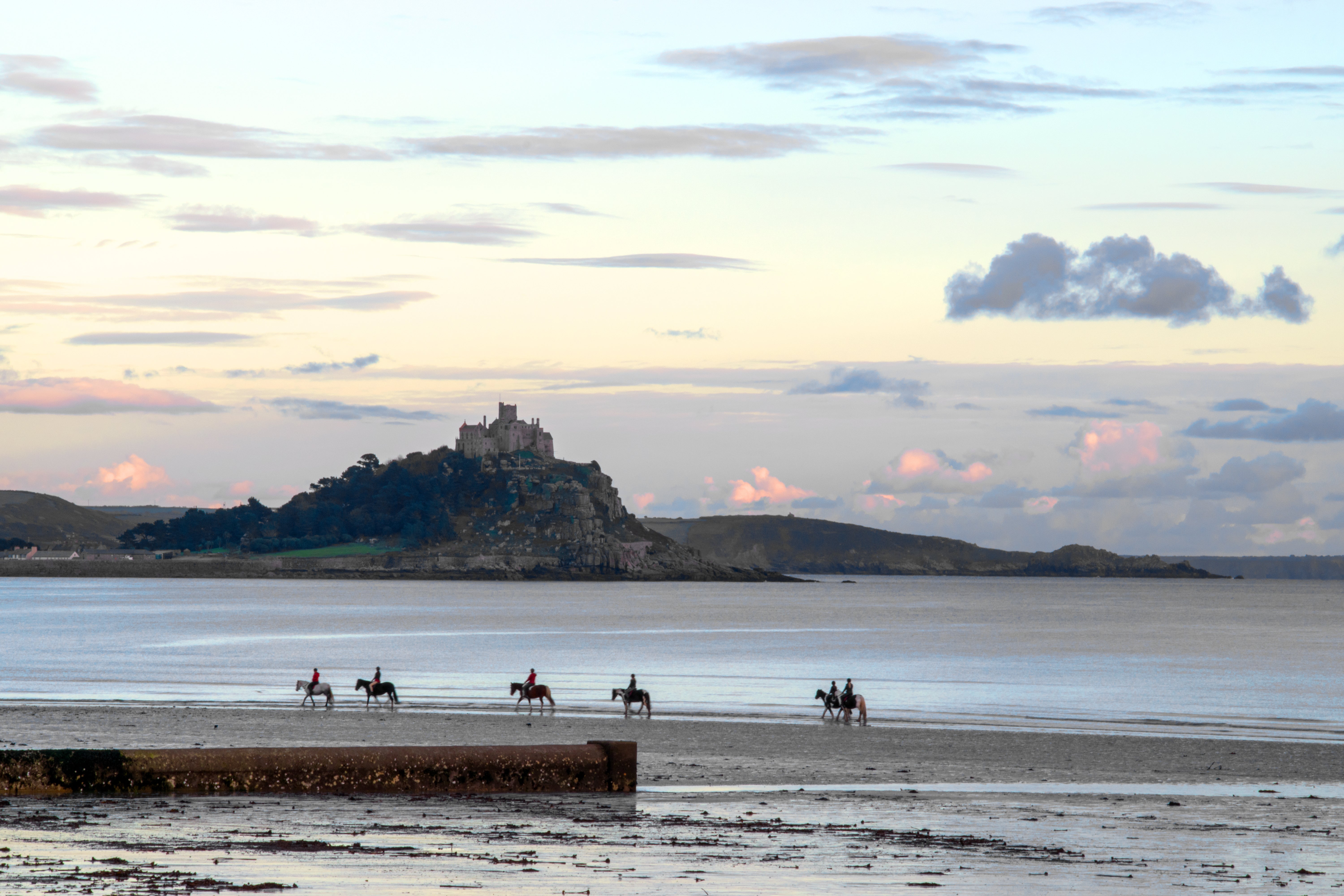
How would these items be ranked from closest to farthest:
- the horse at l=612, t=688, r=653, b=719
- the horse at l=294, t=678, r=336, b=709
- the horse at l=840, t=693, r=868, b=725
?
the horse at l=840, t=693, r=868, b=725, the horse at l=612, t=688, r=653, b=719, the horse at l=294, t=678, r=336, b=709

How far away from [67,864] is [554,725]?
999 inches

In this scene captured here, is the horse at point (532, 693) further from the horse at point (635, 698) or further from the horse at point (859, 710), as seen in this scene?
the horse at point (859, 710)

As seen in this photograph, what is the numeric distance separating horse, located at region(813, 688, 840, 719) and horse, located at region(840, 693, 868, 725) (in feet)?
0.57

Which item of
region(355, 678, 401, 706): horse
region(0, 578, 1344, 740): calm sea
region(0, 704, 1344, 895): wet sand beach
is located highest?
region(0, 704, 1344, 895): wet sand beach

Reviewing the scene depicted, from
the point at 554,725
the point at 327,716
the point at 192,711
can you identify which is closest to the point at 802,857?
the point at 554,725

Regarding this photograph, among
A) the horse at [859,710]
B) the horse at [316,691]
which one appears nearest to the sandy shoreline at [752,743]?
the horse at [859,710]

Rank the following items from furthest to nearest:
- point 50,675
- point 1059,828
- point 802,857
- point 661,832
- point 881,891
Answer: point 50,675
point 1059,828
point 661,832
point 802,857
point 881,891

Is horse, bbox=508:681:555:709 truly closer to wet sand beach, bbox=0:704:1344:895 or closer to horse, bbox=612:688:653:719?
horse, bbox=612:688:653:719

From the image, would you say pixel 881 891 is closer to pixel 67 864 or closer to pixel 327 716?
pixel 67 864

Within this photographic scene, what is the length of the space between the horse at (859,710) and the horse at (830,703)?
0.17 meters

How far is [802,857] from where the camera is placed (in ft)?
48.2

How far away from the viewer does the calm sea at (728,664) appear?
4744 cm

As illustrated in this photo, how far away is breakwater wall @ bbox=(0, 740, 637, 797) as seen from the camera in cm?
1788

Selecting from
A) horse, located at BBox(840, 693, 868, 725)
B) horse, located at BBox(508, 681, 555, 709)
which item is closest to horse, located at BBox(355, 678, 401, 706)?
horse, located at BBox(508, 681, 555, 709)
